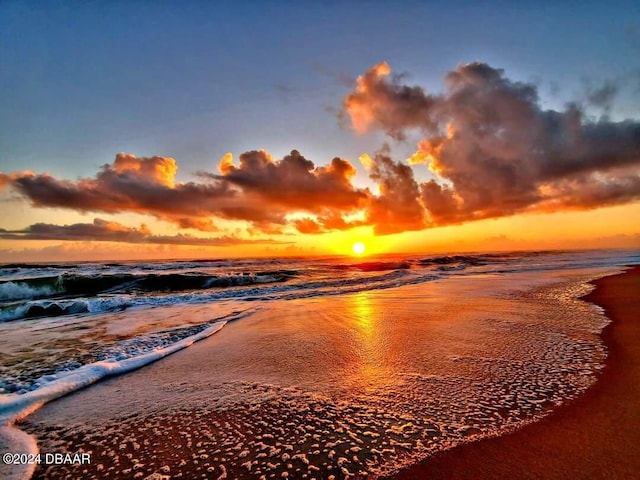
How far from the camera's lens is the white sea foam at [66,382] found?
4672mm

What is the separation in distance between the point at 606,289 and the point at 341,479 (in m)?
16.9

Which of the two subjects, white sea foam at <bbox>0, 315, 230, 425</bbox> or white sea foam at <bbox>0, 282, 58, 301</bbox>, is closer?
white sea foam at <bbox>0, 315, 230, 425</bbox>

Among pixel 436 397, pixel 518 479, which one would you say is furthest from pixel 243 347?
pixel 518 479

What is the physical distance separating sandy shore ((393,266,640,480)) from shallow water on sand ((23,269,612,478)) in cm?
17

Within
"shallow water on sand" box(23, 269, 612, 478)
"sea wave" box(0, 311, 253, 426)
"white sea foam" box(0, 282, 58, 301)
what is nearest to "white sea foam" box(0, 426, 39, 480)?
"shallow water on sand" box(23, 269, 612, 478)

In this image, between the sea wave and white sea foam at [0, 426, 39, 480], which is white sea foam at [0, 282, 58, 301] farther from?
white sea foam at [0, 426, 39, 480]

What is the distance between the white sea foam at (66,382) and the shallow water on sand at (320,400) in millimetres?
245

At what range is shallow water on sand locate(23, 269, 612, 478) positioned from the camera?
3.34m

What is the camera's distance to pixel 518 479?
2.85 meters

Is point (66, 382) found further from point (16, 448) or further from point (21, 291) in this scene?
point (21, 291)

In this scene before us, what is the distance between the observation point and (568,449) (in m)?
3.21

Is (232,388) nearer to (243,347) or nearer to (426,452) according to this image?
(243,347)

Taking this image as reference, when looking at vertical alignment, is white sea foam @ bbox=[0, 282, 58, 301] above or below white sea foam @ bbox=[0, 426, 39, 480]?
above

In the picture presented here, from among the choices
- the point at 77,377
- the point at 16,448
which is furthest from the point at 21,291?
the point at 16,448
